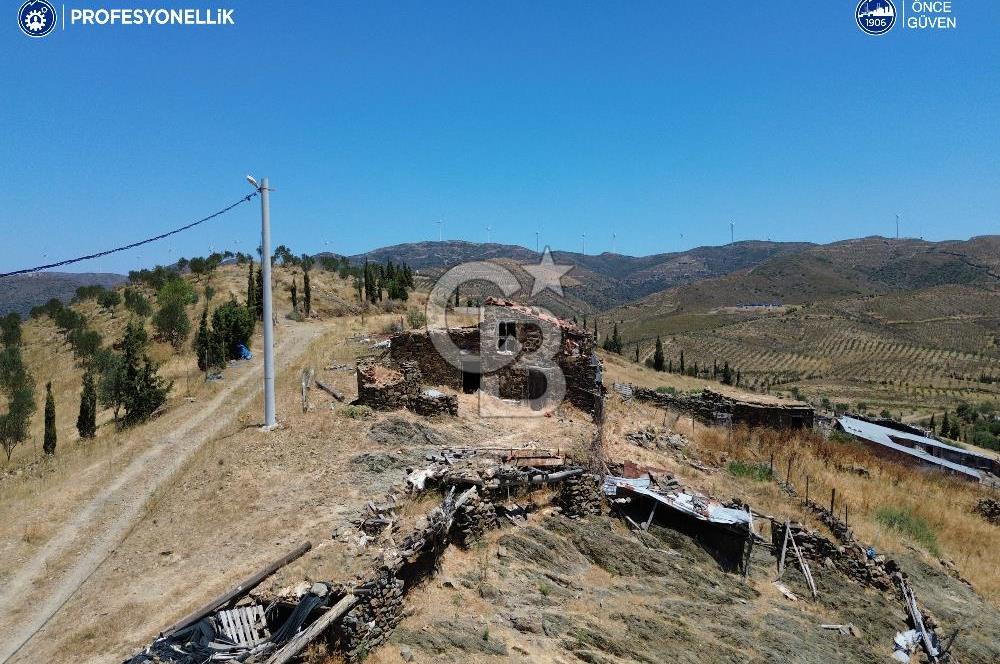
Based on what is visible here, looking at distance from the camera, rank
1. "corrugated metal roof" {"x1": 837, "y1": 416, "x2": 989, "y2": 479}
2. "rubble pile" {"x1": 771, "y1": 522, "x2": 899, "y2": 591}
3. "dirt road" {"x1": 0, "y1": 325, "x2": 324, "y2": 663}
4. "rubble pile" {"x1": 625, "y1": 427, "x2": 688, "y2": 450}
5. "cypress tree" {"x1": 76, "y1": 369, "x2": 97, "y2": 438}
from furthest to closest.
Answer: "cypress tree" {"x1": 76, "y1": 369, "x2": 97, "y2": 438}
"corrugated metal roof" {"x1": 837, "y1": 416, "x2": 989, "y2": 479}
"rubble pile" {"x1": 625, "y1": 427, "x2": 688, "y2": 450}
"rubble pile" {"x1": 771, "y1": 522, "x2": 899, "y2": 591}
"dirt road" {"x1": 0, "y1": 325, "x2": 324, "y2": 663}

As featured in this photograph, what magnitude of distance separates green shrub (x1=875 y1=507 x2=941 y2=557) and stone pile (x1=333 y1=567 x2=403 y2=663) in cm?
1298

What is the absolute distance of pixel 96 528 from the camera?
36.0ft

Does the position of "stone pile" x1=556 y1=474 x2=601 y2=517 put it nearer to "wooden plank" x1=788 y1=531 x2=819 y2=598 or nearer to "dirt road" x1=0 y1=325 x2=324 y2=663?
"wooden plank" x1=788 y1=531 x2=819 y2=598

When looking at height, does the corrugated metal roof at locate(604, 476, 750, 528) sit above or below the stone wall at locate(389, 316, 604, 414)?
below

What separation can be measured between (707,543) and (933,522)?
30.5 feet

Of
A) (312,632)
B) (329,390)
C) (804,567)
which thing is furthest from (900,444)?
(312,632)

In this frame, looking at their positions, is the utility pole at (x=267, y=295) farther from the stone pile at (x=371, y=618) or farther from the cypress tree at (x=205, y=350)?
the cypress tree at (x=205, y=350)

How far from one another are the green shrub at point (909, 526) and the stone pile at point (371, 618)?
12985 millimetres

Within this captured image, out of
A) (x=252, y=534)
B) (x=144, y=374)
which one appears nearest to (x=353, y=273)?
(x=144, y=374)

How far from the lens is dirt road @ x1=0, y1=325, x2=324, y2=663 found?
8.27 meters

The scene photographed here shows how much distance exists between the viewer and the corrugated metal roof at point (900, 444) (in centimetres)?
2215

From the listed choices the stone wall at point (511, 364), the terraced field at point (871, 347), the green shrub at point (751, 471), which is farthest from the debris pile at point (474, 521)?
the terraced field at point (871, 347)

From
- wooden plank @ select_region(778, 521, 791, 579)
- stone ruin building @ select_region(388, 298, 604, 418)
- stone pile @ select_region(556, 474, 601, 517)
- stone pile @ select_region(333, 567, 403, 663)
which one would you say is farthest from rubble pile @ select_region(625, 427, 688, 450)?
stone pile @ select_region(333, 567, 403, 663)

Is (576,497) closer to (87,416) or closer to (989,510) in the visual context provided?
(989,510)
